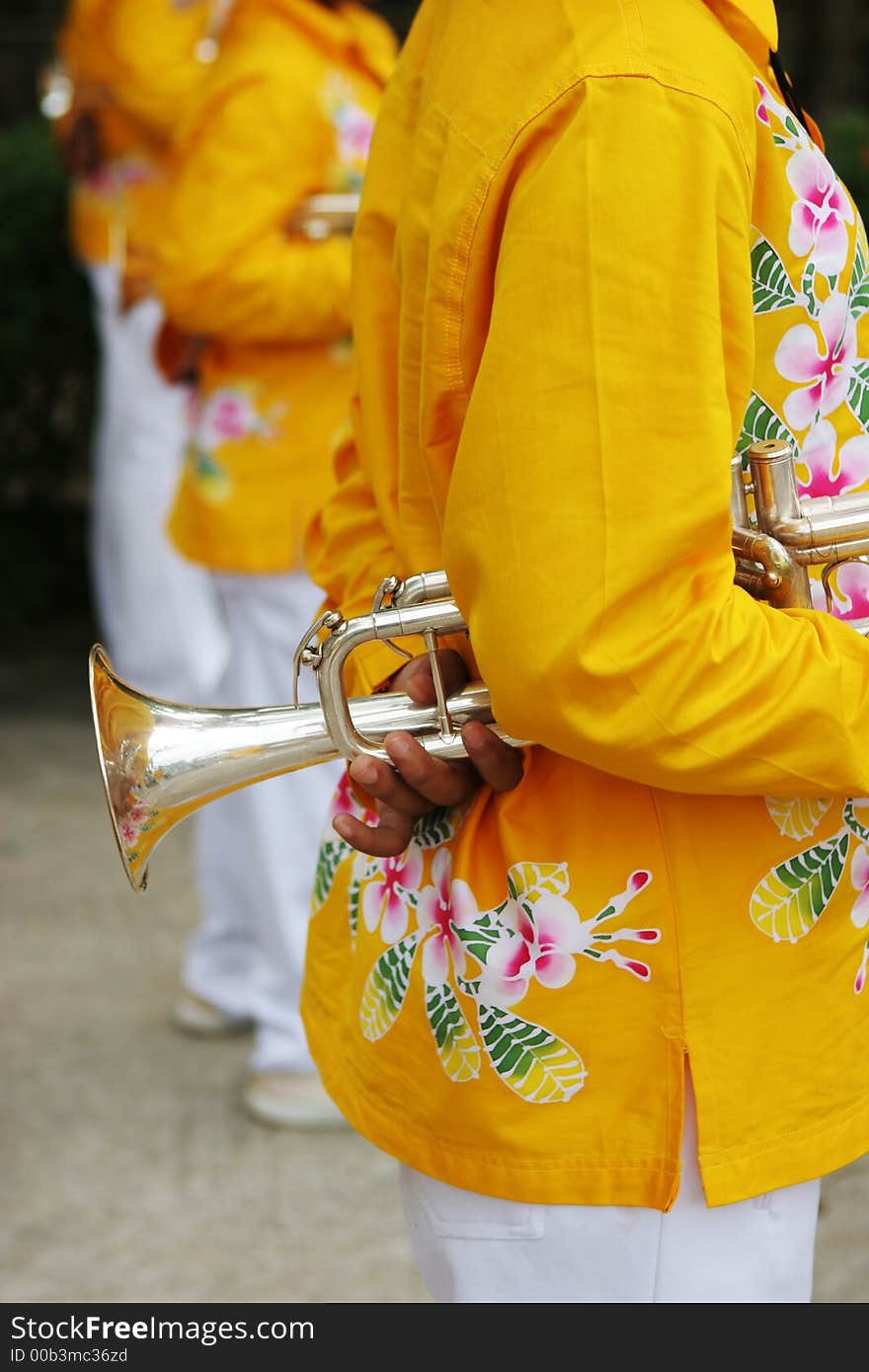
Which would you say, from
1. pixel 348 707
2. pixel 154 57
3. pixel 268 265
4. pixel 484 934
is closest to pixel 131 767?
pixel 348 707

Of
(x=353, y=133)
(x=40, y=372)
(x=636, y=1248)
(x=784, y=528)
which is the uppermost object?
(x=784, y=528)

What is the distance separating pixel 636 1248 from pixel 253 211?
81.9 inches

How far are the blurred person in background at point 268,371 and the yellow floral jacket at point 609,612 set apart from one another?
58.4 inches

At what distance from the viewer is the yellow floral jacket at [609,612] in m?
1.10

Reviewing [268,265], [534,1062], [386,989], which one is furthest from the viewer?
[268,265]

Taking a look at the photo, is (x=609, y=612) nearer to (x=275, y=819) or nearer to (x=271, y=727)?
(x=271, y=727)

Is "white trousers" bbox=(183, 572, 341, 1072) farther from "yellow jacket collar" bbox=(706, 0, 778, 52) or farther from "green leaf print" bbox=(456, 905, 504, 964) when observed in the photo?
"yellow jacket collar" bbox=(706, 0, 778, 52)

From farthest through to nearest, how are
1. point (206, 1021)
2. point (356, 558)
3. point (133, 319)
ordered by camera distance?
point (133, 319)
point (206, 1021)
point (356, 558)

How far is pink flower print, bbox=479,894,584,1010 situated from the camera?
4.24 feet

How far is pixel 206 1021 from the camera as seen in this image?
3463 millimetres

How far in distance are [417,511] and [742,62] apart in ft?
1.39

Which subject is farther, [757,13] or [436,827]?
[436,827]

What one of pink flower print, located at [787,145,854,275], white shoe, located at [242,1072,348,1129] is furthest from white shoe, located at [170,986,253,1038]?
pink flower print, located at [787,145,854,275]

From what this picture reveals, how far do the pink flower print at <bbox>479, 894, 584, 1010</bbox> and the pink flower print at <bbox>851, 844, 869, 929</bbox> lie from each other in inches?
9.3
